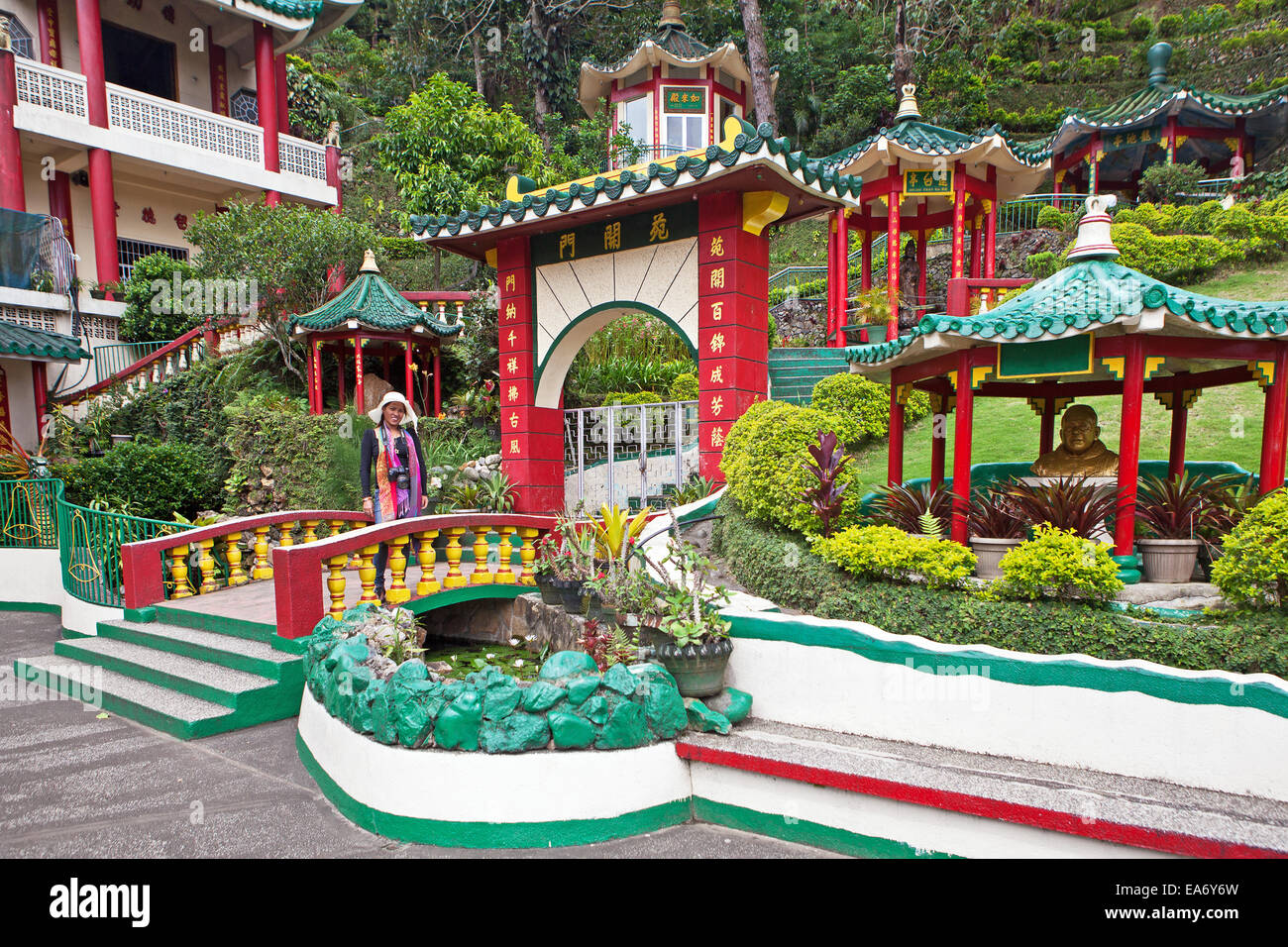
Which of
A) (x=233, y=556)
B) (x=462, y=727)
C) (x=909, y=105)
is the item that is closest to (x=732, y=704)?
(x=462, y=727)

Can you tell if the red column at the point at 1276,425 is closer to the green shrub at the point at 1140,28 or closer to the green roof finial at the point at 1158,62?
the green roof finial at the point at 1158,62

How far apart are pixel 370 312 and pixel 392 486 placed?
6243 millimetres

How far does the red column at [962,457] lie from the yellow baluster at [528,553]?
3.95 m

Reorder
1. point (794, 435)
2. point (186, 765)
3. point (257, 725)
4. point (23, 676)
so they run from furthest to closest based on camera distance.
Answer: point (23, 676)
point (794, 435)
point (257, 725)
point (186, 765)

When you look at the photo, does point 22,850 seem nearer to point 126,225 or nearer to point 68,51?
point 126,225

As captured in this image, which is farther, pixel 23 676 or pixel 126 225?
pixel 126 225

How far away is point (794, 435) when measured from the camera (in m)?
6.21

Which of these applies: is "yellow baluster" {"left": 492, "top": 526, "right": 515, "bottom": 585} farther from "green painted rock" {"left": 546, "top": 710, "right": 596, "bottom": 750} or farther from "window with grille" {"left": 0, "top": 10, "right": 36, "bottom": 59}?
"window with grille" {"left": 0, "top": 10, "right": 36, "bottom": 59}

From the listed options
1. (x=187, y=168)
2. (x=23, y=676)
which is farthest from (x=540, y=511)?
(x=187, y=168)

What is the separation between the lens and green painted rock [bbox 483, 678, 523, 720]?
401cm

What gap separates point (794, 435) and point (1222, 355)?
2.89 m

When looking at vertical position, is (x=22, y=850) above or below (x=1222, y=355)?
below

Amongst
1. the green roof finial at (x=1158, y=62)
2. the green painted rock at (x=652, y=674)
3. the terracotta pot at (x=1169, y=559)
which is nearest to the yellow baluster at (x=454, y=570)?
the green painted rock at (x=652, y=674)

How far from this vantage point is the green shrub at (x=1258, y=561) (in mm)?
3990
